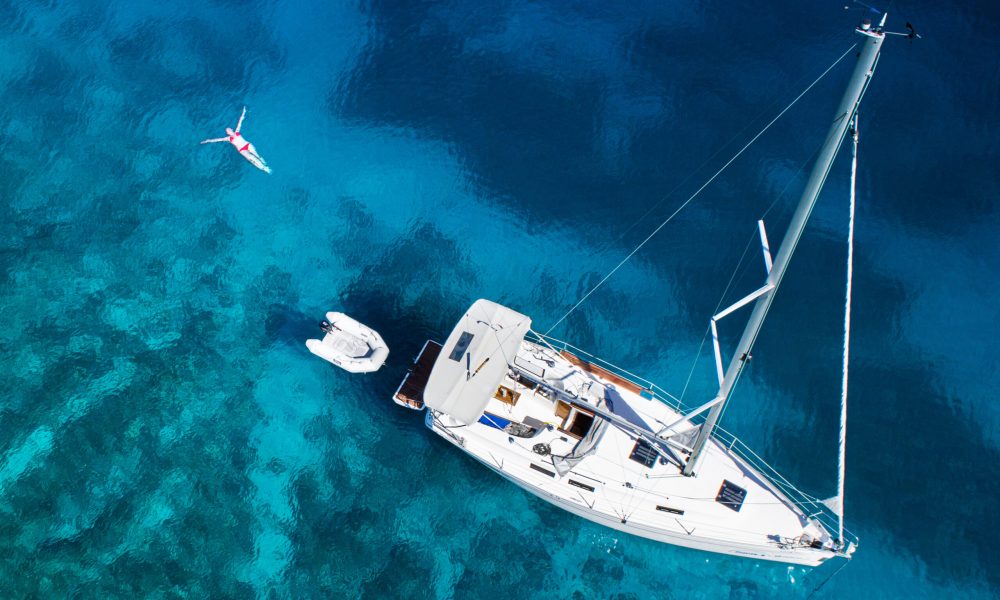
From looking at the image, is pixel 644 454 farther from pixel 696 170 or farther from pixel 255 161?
pixel 255 161

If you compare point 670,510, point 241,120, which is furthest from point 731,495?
point 241,120

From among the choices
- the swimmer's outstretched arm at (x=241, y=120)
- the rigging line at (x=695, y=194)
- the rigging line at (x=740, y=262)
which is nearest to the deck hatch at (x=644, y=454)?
the rigging line at (x=740, y=262)

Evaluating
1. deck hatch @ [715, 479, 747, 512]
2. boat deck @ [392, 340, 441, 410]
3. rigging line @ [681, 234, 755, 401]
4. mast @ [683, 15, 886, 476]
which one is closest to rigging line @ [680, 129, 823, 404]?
rigging line @ [681, 234, 755, 401]

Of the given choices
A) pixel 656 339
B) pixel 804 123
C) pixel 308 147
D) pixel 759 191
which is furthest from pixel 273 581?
pixel 804 123

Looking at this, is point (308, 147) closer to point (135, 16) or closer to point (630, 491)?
point (135, 16)

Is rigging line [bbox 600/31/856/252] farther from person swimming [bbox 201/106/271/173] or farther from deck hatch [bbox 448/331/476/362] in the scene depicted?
person swimming [bbox 201/106/271/173]

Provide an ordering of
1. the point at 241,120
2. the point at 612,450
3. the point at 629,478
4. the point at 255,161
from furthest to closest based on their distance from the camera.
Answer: the point at 241,120
the point at 255,161
the point at 612,450
the point at 629,478

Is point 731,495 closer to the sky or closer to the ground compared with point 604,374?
closer to the ground
